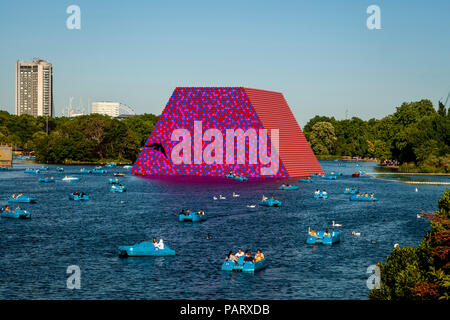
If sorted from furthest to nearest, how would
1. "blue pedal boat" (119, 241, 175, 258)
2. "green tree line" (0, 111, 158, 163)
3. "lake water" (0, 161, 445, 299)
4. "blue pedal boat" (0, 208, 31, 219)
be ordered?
"green tree line" (0, 111, 158, 163), "blue pedal boat" (0, 208, 31, 219), "blue pedal boat" (119, 241, 175, 258), "lake water" (0, 161, 445, 299)

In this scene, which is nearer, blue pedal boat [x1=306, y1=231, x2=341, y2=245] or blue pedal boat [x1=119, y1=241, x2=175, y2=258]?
blue pedal boat [x1=119, y1=241, x2=175, y2=258]

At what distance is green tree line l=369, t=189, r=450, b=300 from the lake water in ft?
19.4

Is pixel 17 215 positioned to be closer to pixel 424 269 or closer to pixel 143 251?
pixel 143 251

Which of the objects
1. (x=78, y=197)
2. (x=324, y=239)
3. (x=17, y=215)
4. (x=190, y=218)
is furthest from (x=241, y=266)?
(x=78, y=197)

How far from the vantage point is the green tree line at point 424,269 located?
77.8 ft

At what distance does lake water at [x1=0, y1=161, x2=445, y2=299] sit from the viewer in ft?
117

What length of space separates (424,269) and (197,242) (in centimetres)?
2560

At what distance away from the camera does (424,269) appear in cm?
2781

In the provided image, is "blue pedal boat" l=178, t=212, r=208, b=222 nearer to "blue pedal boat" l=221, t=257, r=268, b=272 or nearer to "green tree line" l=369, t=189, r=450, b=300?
"blue pedal boat" l=221, t=257, r=268, b=272

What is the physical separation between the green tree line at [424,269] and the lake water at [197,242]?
5927 millimetres

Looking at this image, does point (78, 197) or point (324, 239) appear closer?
point (324, 239)

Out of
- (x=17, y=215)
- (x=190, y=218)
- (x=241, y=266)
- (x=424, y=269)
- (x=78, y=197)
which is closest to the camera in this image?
(x=424, y=269)

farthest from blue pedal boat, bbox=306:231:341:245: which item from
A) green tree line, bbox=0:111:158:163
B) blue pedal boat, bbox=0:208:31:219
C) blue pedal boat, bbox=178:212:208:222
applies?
green tree line, bbox=0:111:158:163
